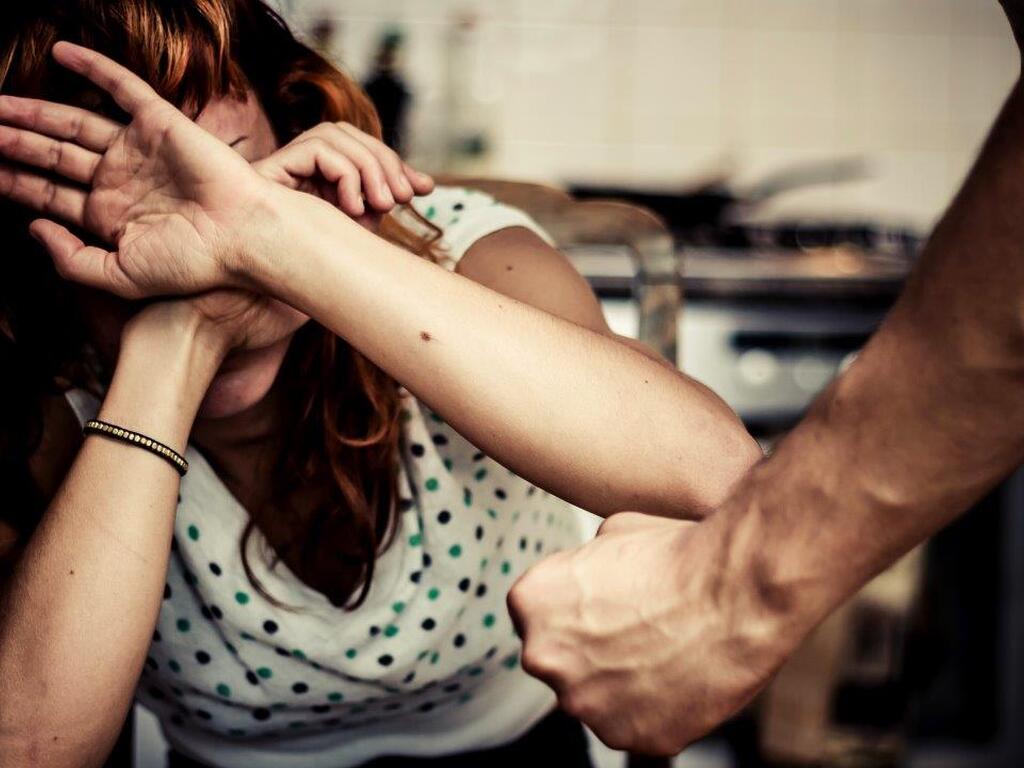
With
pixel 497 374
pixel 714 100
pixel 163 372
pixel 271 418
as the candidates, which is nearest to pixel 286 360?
pixel 271 418

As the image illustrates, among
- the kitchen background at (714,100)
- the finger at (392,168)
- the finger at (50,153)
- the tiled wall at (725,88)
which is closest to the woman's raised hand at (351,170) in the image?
the finger at (392,168)

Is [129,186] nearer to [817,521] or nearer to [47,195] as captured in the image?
[47,195]

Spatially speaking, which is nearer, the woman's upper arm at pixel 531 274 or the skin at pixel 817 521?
the skin at pixel 817 521

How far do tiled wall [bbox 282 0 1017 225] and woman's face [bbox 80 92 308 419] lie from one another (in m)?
1.57

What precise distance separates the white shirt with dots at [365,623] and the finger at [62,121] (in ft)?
0.73

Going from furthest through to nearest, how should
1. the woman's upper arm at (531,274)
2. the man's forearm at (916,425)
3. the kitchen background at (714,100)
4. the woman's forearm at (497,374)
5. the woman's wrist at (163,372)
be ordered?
the kitchen background at (714,100), the woman's upper arm at (531,274), the woman's wrist at (163,372), the woman's forearm at (497,374), the man's forearm at (916,425)

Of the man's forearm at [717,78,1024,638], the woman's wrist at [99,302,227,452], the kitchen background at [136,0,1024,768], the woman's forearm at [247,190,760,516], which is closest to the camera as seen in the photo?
the man's forearm at [717,78,1024,638]

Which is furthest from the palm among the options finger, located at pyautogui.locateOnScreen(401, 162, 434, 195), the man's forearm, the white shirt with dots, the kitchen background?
the kitchen background

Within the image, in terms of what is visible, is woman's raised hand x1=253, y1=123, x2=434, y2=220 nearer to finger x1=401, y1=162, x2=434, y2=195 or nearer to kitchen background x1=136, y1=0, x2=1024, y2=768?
finger x1=401, y1=162, x2=434, y2=195

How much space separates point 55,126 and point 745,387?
1253mm

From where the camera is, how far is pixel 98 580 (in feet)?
2.06

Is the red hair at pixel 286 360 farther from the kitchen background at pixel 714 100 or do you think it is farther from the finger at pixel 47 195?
the kitchen background at pixel 714 100

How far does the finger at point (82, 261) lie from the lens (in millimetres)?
628

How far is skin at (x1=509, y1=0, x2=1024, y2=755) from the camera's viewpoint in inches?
13.3
